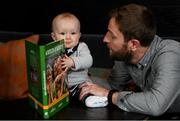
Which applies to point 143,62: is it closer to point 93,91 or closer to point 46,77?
point 93,91

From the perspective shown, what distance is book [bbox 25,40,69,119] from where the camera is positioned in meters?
1.27

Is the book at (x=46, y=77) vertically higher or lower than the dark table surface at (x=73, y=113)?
higher

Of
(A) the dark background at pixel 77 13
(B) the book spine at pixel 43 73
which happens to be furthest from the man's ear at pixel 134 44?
(A) the dark background at pixel 77 13

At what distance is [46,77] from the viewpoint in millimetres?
1297

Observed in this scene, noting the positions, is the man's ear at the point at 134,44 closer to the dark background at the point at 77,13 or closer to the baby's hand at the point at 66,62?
the baby's hand at the point at 66,62

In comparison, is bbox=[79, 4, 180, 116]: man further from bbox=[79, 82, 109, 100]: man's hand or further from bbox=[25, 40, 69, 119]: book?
bbox=[25, 40, 69, 119]: book

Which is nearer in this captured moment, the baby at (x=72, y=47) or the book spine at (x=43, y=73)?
the book spine at (x=43, y=73)

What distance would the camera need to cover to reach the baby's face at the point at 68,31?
1711 millimetres

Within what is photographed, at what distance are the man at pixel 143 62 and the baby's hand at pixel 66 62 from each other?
0.43 ft

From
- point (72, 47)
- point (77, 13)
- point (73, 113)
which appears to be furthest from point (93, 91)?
point (77, 13)

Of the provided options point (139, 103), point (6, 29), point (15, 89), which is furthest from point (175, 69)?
point (6, 29)

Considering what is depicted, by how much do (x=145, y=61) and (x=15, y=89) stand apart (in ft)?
2.63

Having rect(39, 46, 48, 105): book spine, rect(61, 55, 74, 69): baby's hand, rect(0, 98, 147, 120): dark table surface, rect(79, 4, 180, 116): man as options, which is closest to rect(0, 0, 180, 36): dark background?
rect(79, 4, 180, 116): man

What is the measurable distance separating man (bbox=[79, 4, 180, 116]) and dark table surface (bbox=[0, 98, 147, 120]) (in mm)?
45
